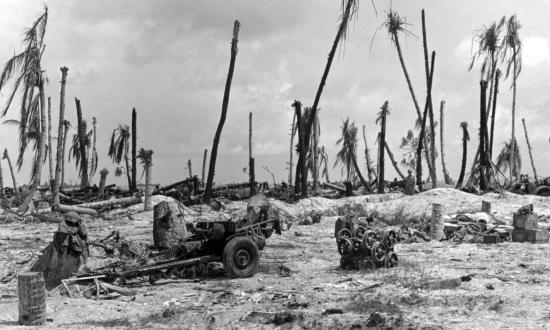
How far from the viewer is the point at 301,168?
27.0 metres

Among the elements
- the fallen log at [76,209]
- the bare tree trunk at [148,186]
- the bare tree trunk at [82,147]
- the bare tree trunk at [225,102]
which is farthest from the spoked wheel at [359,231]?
the bare tree trunk at [82,147]

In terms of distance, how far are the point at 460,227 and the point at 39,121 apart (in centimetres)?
1486

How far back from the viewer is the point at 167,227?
13.6 metres

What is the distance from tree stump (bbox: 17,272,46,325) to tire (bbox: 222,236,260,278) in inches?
148

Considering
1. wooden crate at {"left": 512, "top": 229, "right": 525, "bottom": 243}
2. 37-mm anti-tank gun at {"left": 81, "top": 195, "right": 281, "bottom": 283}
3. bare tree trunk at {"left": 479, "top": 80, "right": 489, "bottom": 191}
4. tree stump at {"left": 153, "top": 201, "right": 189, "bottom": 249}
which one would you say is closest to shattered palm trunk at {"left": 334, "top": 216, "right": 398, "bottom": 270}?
37-mm anti-tank gun at {"left": 81, "top": 195, "right": 281, "bottom": 283}

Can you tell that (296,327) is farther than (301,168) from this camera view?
No

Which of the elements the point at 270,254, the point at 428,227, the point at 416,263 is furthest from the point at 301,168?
the point at 416,263

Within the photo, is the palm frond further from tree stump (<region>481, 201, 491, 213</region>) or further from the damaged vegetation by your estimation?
tree stump (<region>481, 201, 491, 213</region>)

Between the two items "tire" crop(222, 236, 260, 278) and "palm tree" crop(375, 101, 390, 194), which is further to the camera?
"palm tree" crop(375, 101, 390, 194)

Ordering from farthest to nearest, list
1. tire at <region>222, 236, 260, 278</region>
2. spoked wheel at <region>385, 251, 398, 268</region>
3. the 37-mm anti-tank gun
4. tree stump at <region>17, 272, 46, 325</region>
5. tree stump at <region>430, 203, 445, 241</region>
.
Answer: tree stump at <region>430, 203, 445, 241</region>, spoked wheel at <region>385, 251, 398, 268</region>, tire at <region>222, 236, 260, 278</region>, the 37-mm anti-tank gun, tree stump at <region>17, 272, 46, 325</region>

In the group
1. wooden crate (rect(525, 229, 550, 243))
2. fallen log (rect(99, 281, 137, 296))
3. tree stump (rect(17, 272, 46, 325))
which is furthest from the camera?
wooden crate (rect(525, 229, 550, 243))

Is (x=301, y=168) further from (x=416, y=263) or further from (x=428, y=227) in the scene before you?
(x=416, y=263)

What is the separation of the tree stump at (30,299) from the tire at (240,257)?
375 cm

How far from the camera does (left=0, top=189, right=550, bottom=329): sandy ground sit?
7496 mm
